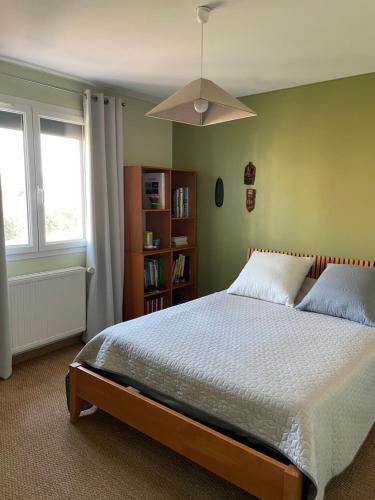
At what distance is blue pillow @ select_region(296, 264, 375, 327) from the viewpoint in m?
2.51

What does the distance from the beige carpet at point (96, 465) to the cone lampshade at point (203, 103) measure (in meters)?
1.86

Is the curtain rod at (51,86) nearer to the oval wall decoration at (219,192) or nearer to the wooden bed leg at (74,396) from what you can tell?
the oval wall decoration at (219,192)

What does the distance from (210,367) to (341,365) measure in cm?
67

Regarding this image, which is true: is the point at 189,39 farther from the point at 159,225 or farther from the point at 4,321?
the point at 4,321

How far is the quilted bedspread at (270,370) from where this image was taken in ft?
5.16

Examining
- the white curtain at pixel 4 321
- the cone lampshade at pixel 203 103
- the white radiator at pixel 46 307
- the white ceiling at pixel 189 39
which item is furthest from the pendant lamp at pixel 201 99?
the white radiator at pixel 46 307

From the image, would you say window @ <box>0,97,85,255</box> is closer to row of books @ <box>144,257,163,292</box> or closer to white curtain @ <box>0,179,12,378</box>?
white curtain @ <box>0,179,12,378</box>

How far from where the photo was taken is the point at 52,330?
319 cm

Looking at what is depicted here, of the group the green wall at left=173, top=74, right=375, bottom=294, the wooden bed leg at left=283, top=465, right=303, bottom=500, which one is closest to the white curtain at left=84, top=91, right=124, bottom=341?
the green wall at left=173, top=74, right=375, bottom=294

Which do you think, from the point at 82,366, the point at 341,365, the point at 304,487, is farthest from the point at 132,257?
the point at 304,487

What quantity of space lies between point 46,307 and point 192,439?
1843mm

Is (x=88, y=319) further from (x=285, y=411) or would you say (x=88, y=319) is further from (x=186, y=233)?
(x=285, y=411)

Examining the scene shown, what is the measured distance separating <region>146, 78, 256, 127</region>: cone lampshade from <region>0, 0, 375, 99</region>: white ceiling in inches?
15.5

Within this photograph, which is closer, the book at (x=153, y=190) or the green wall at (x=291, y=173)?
the green wall at (x=291, y=173)
